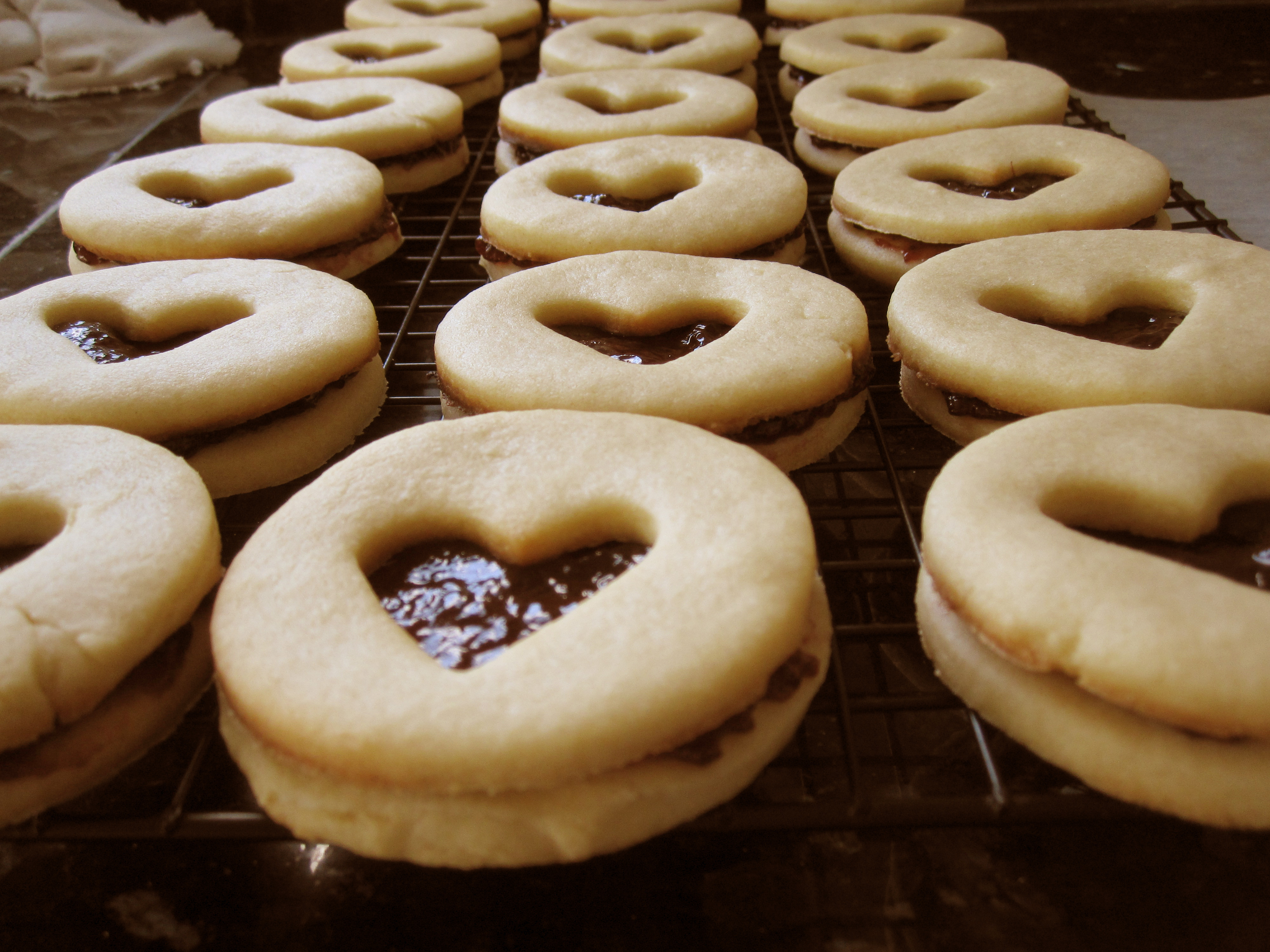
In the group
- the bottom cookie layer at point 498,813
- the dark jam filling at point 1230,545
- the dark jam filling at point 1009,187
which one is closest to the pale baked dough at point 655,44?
the dark jam filling at point 1009,187

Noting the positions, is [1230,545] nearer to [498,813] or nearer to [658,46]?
[498,813]

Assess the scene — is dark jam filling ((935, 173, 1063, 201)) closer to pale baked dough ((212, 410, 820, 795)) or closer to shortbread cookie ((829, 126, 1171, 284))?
shortbread cookie ((829, 126, 1171, 284))

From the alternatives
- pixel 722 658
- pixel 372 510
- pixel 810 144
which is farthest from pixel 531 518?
pixel 810 144

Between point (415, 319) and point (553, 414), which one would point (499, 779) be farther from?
point (415, 319)

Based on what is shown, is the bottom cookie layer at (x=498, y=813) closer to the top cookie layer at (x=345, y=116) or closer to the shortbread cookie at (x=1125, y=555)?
the shortbread cookie at (x=1125, y=555)

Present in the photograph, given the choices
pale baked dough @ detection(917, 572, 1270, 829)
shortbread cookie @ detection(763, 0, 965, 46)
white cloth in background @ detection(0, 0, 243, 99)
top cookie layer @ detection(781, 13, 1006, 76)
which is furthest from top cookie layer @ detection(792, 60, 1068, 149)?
white cloth in background @ detection(0, 0, 243, 99)
